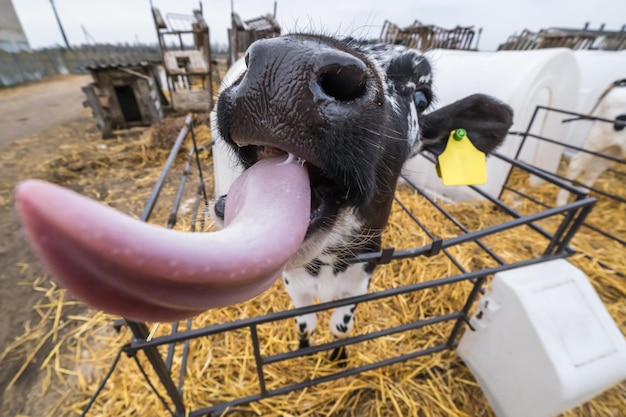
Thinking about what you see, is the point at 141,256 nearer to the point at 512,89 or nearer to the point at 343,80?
the point at 343,80

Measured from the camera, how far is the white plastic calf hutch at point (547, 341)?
1.46 m

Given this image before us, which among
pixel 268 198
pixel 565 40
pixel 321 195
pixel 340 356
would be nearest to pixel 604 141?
pixel 340 356

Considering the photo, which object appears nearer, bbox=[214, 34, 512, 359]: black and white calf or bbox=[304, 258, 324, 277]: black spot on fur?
bbox=[214, 34, 512, 359]: black and white calf

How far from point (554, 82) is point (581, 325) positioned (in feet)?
12.1

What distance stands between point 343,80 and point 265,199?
1.10 ft

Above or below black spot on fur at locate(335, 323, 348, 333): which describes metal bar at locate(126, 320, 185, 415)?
above

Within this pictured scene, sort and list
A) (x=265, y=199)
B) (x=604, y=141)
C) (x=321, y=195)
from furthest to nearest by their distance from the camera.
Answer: (x=604, y=141), (x=321, y=195), (x=265, y=199)

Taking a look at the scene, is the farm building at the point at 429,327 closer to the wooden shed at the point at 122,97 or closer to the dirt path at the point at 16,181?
the dirt path at the point at 16,181

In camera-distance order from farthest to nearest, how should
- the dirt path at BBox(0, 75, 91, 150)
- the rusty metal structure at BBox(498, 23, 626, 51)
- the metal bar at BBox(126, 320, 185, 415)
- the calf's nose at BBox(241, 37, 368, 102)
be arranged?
the rusty metal structure at BBox(498, 23, 626, 51), the dirt path at BBox(0, 75, 91, 150), the metal bar at BBox(126, 320, 185, 415), the calf's nose at BBox(241, 37, 368, 102)

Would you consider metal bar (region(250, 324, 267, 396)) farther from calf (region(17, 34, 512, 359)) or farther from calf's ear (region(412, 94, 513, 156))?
calf's ear (region(412, 94, 513, 156))

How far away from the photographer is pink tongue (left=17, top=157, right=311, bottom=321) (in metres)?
0.32

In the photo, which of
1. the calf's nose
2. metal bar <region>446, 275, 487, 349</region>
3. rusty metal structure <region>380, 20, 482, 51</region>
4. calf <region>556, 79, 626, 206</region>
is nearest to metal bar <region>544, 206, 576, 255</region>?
metal bar <region>446, 275, 487, 349</region>

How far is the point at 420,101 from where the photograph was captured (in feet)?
4.81

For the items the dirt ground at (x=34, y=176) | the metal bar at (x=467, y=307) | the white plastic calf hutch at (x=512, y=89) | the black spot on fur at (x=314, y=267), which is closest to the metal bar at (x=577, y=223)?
the metal bar at (x=467, y=307)
